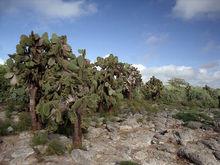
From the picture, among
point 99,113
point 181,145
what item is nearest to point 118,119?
point 99,113

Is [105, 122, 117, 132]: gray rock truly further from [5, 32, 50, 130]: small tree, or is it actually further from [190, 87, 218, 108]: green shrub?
[190, 87, 218, 108]: green shrub

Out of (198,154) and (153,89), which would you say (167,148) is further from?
(153,89)

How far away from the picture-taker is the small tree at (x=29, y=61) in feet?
52.4

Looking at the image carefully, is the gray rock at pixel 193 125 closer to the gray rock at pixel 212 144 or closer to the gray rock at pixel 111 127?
the gray rock at pixel 212 144

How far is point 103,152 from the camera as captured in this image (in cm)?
1464

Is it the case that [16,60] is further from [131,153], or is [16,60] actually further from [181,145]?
[181,145]

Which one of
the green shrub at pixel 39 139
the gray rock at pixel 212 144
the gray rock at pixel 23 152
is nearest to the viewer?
the gray rock at pixel 23 152

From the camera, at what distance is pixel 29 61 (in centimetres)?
1602

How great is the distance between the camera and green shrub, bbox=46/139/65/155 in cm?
1332

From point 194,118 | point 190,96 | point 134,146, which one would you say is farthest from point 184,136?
point 190,96

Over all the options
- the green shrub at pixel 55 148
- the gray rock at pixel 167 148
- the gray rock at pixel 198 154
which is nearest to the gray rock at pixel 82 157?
the green shrub at pixel 55 148

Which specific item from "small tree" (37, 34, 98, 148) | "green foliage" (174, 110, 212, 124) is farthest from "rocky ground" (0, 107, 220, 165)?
"green foliage" (174, 110, 212, 124)

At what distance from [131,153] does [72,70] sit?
5.11 metres

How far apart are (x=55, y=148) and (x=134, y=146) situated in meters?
4.72
